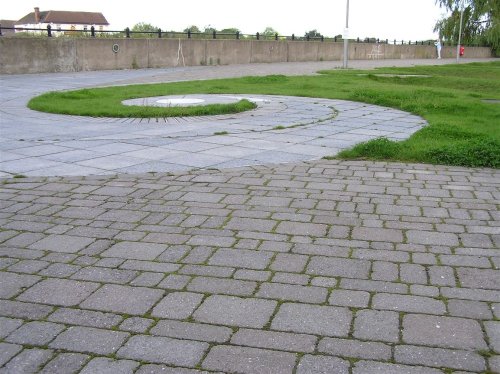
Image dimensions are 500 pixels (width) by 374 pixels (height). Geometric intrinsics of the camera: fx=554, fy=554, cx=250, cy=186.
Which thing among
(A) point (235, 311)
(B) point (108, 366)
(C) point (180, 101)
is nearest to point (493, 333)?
(A) point (235, 311)

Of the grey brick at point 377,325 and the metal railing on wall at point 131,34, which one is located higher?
the metal railing on wall at point 131,34

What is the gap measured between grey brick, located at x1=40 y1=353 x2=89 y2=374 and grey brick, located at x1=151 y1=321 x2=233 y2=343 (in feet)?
1.24

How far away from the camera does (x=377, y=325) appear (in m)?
2.83

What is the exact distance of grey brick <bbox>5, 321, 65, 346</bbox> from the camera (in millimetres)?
2715

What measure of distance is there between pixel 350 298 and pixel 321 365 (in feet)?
2.32

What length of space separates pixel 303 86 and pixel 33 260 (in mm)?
12966

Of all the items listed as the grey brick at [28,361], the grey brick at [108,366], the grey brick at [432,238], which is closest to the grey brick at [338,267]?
the grey brick at [432,238]

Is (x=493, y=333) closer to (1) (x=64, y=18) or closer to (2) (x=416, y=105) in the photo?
(2) (x=416, y=105)

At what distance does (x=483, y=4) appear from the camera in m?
45.5

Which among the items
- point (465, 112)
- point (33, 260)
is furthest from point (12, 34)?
point (33, 260)

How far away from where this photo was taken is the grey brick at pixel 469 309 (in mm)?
2928

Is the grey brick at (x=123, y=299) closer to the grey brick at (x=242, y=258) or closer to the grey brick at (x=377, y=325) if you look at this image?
the grey brick at (x=242, y=258)

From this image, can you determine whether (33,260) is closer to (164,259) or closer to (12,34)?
(164,259)

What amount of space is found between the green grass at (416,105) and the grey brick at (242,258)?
3267 mm
